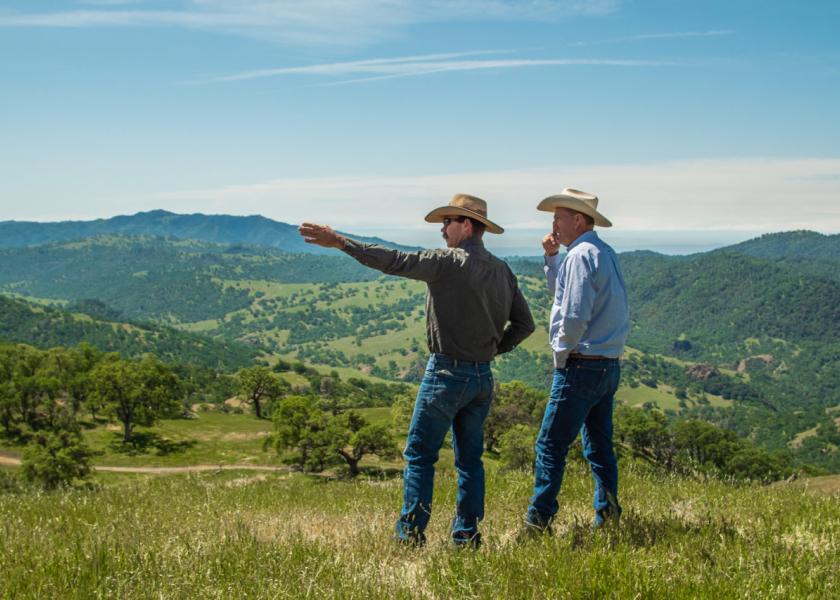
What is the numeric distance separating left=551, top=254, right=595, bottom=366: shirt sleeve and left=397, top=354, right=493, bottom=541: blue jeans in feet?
2.40

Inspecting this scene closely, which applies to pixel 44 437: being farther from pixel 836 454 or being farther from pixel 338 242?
pixel 836 454

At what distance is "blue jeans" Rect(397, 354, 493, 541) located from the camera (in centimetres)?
550

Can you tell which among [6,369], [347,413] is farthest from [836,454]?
[6,369]

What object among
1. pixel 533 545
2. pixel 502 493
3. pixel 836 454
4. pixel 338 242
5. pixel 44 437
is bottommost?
pixel 836 454

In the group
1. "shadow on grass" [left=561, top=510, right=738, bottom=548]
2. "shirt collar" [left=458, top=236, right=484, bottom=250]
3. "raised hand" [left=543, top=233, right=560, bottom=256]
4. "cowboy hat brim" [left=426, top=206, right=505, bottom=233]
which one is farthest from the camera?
"raised hand" [left=543, top=233, right=560, bottom=256]

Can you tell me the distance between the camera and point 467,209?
5703 millimetres

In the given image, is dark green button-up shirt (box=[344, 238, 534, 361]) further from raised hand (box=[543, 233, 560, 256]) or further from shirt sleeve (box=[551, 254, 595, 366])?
raised hand (box=[543, 233, 560, 256])

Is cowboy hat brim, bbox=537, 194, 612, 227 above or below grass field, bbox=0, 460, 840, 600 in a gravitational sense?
above

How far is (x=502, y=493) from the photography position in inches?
325

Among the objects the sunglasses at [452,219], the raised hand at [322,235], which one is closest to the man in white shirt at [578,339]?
the sunglasses at [452,219]

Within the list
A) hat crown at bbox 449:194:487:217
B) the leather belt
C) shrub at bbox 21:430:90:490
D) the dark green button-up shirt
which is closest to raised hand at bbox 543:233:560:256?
the dark green button-up shirt

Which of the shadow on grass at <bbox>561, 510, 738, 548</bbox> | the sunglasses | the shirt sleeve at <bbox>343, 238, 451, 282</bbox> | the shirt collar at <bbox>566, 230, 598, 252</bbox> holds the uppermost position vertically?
the sunglasses

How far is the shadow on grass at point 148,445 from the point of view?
256 ft

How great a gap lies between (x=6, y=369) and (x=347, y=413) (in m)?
49.5
